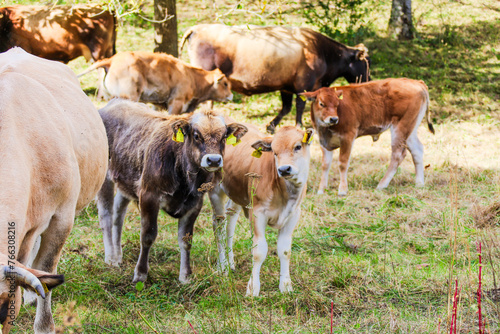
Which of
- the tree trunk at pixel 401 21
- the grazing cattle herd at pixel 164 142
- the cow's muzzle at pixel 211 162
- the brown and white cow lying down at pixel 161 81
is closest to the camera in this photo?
the grazing cattle herd at pixel 164 142

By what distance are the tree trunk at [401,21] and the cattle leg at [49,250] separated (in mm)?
13839

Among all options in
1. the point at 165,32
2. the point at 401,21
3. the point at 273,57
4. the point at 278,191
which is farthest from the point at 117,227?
the point at 401,21

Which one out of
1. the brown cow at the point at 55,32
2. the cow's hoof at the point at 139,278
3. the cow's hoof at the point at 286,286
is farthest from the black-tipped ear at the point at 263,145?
the brown cow at the point at 55,32

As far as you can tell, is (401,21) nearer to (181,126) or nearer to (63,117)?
(181,126)

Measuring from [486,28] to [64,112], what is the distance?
15.0 meters

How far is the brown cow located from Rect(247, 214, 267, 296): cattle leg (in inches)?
352

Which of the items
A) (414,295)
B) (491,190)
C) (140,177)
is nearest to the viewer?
(414,295)

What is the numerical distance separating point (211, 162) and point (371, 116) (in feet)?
15.5

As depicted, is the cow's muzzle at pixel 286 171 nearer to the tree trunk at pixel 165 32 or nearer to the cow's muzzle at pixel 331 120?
the cow's muzzle at pixel 331 120

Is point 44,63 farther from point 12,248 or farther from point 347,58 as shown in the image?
point 347,58

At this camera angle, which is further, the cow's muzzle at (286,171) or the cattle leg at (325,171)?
the cattle leg at (325,171)

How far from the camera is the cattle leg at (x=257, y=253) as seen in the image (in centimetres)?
527

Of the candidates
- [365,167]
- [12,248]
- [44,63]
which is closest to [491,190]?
[365,167]

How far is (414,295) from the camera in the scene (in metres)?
5.09
